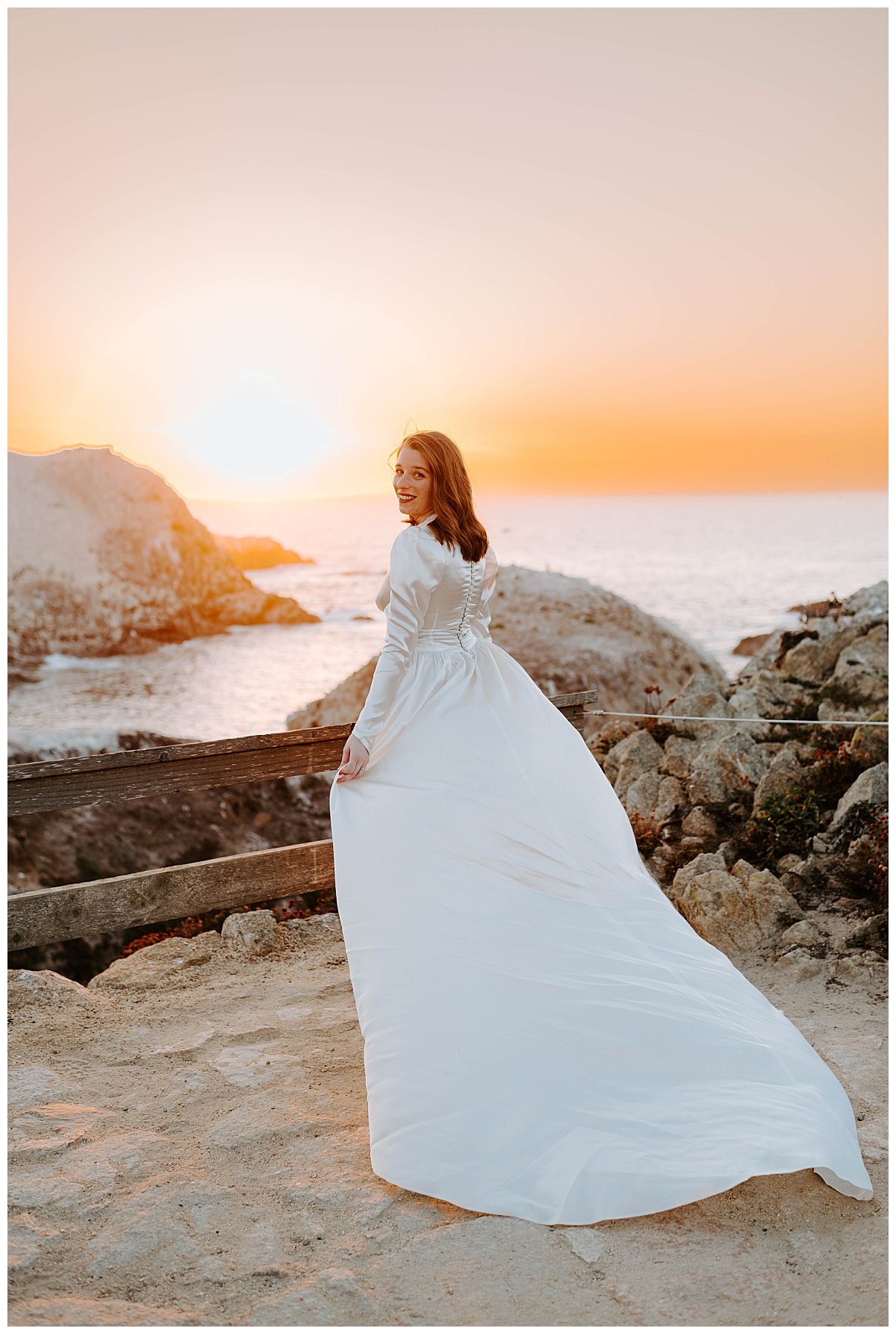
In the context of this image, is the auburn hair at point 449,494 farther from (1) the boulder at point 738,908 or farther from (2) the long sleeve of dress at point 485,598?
(1) the boulder at point 738,908

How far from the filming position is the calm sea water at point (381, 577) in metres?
12.0

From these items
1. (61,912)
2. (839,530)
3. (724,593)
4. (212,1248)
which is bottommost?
(212,1248)

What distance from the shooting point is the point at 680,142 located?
7297 mm

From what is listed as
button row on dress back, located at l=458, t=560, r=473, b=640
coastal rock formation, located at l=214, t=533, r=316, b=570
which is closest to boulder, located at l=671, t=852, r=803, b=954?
button row on dress back, located at l=458, t=560, r=473, b=640

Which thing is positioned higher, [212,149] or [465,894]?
[212,149]

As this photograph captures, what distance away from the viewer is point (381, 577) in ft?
67.8

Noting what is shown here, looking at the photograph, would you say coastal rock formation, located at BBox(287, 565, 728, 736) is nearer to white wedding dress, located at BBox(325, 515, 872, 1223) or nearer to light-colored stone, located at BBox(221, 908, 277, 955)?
light-colored stone, located at BBox(221, 908, 277, 955)

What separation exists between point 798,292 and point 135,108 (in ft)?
21.1

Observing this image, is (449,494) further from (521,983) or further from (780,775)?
(780,775)

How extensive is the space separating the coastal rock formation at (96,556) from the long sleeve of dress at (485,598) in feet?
31.7

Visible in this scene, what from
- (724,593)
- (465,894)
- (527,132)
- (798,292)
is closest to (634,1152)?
(465,894)

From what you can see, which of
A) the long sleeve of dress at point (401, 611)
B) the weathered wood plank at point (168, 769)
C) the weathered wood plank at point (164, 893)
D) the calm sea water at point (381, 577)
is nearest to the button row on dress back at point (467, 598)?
the long sleeve of dress at point (401, 611)

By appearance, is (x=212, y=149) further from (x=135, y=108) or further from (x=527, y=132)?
(x=527, y=132)

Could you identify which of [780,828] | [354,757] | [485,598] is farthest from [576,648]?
[354,757]
